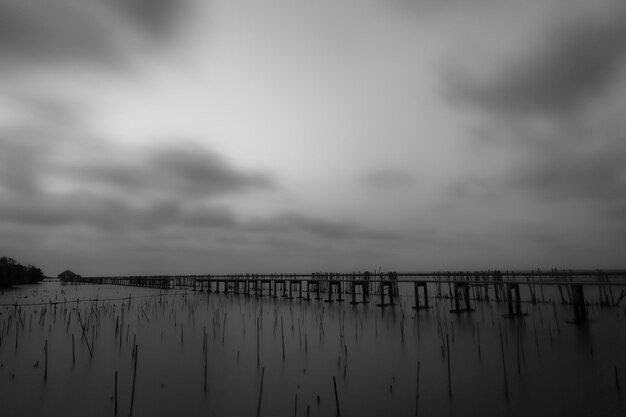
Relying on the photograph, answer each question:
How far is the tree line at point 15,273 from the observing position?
6562 centimetres

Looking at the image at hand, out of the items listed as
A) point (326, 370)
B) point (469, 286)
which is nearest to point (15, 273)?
point (469, 286)

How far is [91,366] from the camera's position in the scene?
11.6 meters

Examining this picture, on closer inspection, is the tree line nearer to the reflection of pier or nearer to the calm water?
the reflection of pier

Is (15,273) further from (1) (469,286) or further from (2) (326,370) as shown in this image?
(2) (326,370)

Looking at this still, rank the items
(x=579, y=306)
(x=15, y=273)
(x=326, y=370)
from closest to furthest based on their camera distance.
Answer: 1. (x=326, y=370)
2. (x=579, y=306)
3. (x=15, y=273)

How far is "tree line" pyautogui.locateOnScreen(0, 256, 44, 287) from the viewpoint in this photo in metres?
65.6

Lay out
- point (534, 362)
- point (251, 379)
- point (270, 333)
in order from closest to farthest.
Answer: point (251, 379) → point (534, 362) → point (270, 333)

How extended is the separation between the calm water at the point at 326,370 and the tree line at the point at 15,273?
63566mm

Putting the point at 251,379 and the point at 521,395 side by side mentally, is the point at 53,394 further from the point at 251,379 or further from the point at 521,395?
the point at 521,395

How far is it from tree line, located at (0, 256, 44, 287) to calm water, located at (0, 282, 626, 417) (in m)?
63.6

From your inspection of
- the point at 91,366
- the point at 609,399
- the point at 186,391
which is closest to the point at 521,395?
the point at 609,399

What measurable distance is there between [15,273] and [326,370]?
295ft

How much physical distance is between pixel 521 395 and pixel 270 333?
1128 centimetres

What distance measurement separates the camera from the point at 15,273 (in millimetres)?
74062
